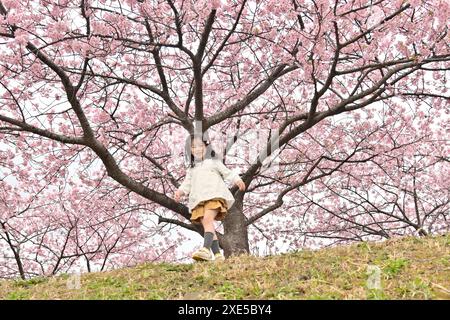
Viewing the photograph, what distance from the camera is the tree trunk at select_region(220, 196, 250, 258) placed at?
29.4 feet

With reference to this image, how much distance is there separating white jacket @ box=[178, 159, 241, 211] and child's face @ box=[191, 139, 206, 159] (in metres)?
0.11

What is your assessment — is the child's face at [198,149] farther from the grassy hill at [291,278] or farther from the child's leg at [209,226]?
the grassy hill at [291,278]

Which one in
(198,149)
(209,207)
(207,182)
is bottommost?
(209,207)

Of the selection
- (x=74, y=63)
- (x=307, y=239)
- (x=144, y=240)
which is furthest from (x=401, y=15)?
(x=144, y=240)

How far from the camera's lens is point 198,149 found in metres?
7.14

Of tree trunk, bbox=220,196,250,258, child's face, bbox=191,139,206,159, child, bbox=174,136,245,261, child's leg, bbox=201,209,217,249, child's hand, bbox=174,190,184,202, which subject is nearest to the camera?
child's leg, bbox=201,209,217,249

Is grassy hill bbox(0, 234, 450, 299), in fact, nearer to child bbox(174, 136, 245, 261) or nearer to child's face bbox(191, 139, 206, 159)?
child bbox(174, 136, 245, 261)

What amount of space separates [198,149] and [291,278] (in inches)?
123

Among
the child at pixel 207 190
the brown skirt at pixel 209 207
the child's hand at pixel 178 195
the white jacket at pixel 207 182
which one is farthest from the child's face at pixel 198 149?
the brown skirt at pixel 209 207

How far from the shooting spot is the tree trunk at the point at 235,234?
29.4ft

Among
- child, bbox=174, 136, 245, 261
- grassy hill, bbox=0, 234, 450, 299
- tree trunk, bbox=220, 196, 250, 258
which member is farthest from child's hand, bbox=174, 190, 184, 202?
tree trunk, bbox=220, 196, 250, 258

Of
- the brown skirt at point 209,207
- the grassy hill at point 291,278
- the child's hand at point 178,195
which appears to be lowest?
the grassy hill at point 291,278

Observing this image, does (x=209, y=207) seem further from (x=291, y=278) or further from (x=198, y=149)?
(x=291, y=278)

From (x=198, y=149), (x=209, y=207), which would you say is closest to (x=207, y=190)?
(x=209, y=207)
